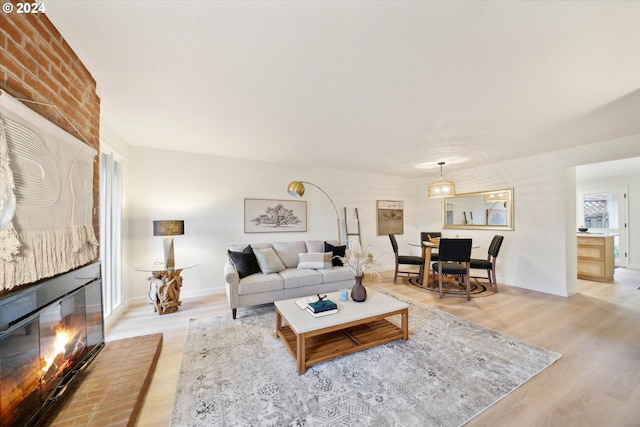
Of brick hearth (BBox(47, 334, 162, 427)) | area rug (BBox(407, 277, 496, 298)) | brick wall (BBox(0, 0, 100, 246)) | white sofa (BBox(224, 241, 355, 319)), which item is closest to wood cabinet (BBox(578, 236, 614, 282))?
area rug (BBox(407, 277, 496, 298))

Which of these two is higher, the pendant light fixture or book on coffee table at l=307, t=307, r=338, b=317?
the pendant light fixture

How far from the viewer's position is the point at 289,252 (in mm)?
3943

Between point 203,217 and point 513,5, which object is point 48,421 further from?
point 513,5

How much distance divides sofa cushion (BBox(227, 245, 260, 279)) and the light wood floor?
0.59m

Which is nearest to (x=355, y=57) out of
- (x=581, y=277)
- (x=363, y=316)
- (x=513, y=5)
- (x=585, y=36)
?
(x=513, y=5)

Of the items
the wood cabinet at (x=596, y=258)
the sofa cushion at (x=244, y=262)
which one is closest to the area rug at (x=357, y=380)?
the sofa cushion at (x=244, y=262)

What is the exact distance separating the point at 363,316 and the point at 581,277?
5.76 metres

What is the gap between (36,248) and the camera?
1.16m

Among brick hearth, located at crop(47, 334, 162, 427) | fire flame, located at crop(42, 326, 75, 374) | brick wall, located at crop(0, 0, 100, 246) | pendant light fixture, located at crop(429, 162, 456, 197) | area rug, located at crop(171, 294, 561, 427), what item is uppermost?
brick wall, located at crop(0, 0, 100, 246)

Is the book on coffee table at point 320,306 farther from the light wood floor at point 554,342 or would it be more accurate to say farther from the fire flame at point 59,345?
the fire flame at point 59,345

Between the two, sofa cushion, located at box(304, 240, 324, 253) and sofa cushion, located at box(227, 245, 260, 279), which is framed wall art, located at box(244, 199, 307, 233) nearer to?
sofa cushion, located at box(304, 240, 324, 253)

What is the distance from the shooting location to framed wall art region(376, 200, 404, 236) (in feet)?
18.7

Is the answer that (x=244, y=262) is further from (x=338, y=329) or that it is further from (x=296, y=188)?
(x=338, y=329)

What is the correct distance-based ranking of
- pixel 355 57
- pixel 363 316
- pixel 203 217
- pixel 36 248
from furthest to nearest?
→ pixel 203 217
pixel 363 316
pixel 355 57
pixel 36 248
